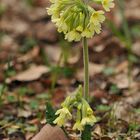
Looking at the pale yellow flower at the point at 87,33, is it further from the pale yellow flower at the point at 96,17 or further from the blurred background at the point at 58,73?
the blurred background at the point at 58,73

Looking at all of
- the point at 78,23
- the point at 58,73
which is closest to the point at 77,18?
the point at 78,23

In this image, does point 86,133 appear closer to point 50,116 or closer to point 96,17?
point 50,116

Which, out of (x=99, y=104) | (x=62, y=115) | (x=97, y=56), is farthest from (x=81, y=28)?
(x=97, y=56)

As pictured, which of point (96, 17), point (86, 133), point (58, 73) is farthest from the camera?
point (58, 73)

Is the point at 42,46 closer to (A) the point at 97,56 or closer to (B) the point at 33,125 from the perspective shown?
(A) the point at 97,56

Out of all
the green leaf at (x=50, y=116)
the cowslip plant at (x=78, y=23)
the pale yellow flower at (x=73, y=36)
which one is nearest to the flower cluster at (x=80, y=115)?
the cowslip plant at (x=78, y=23)

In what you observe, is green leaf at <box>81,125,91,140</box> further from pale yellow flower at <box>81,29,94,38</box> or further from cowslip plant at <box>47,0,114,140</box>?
pale yellow flower at <box>81,29,94,38</box>
